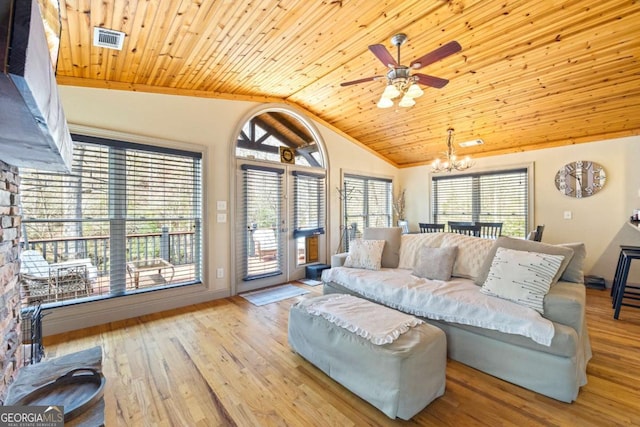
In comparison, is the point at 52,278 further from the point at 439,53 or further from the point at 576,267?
the point at 576,267

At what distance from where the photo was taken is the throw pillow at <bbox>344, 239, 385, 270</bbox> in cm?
339

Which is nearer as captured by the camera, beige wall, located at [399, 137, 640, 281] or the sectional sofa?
the sectional sofa

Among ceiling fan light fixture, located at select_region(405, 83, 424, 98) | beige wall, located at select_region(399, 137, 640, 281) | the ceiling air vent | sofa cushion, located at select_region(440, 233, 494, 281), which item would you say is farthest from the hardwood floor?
the ceiling air vent

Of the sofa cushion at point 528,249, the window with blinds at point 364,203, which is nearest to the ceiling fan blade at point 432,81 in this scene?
the sofa cushion at point 528,249

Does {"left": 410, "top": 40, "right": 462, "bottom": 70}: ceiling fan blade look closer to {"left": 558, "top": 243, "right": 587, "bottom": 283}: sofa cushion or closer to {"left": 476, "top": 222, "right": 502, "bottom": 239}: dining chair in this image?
{"left": 558, "top": 243, "right": 587, "bottom": 283}: sofa cushion

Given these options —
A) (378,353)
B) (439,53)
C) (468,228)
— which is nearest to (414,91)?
(439,53)

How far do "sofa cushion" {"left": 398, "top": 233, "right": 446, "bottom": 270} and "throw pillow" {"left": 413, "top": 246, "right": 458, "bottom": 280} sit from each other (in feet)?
1.00

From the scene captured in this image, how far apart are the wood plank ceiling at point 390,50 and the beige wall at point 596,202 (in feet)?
0.81

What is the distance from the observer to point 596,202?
4.41m

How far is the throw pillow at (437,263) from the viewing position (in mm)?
2826

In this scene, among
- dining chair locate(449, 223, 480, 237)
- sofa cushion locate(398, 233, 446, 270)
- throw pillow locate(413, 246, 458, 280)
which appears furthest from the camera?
dining chair locate(449, 223, 480, 237)

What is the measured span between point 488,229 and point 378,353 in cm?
382

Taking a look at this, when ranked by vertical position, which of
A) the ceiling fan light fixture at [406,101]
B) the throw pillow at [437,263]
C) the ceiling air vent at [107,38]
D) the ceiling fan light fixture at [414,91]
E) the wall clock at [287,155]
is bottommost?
the throw pillow at [437,263]

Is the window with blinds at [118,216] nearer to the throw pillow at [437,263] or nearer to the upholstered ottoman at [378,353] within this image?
the upholstered ottoman at [378,353]
